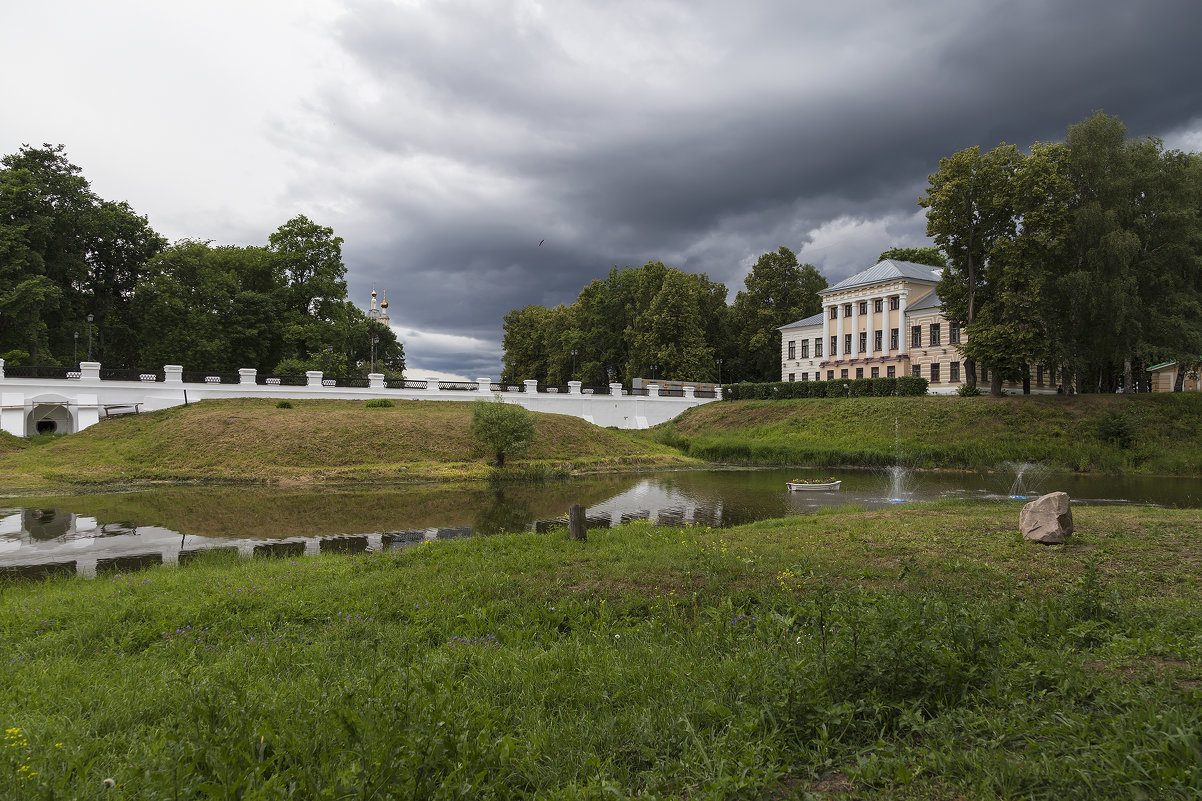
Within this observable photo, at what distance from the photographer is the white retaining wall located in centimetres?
3634

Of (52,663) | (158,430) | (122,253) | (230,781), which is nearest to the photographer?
(230,781)

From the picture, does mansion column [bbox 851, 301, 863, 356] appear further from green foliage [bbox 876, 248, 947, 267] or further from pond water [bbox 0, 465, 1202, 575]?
pond water [bbox 0, 465, 1202, 575]

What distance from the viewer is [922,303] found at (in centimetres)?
6147

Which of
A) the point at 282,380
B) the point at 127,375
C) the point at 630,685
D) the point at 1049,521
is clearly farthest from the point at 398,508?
the point at 127,375

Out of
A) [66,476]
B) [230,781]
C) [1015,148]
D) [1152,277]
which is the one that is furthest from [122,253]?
[1152,277]

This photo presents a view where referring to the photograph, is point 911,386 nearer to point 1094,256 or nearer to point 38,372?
point 1094,256

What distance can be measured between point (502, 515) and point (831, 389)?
40845 mm

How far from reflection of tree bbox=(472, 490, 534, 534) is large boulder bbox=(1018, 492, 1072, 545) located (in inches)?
496

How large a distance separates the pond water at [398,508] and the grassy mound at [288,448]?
11.1 feet

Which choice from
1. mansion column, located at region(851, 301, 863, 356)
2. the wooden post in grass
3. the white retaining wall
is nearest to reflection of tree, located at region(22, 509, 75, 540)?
the wooden post in grass

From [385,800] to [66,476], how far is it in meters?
33.3

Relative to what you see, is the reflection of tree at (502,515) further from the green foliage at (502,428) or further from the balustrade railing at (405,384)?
the balustrade railing at (405,384)

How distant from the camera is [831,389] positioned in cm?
5434

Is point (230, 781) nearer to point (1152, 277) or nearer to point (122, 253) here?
point (1152, 277)
